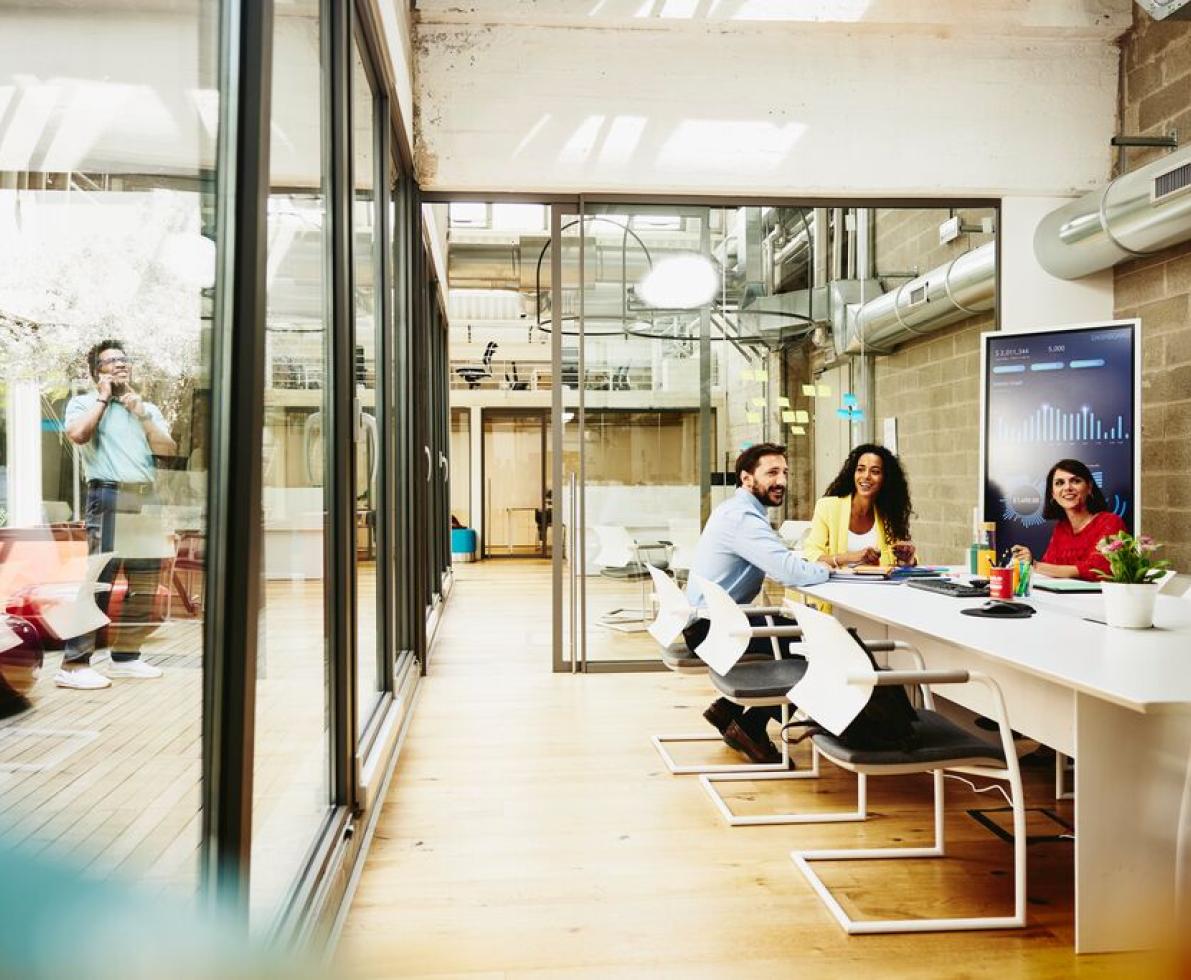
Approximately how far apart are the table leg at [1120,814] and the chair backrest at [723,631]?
1.25 m

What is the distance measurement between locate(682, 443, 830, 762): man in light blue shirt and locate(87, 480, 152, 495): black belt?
3087 millimetres

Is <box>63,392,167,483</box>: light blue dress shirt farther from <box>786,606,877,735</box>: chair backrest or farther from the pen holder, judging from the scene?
the pen holder

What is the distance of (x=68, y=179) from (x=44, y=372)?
0.22m

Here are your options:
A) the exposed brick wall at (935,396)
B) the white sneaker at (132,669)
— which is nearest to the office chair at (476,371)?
the exposed brick wall at (935,396)

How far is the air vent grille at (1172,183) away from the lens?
4220 mm

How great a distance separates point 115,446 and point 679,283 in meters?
5.19

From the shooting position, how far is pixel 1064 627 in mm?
3072

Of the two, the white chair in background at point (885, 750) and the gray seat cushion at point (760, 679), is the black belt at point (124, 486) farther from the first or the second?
the gray seat cushion at point (760, 679)

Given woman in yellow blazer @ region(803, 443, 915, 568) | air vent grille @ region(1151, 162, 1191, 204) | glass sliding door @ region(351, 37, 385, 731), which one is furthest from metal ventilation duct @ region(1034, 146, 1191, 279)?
glass sliding door @ region(351, 37, 385, 731)

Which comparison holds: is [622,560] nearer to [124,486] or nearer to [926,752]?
[926,752]

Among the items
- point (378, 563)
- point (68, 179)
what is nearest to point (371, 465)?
point (378, 563)

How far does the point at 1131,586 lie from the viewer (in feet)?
9.84

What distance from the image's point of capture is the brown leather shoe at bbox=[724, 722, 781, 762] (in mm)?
4027

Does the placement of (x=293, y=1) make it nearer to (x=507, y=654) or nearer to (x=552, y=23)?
(x=552, y=23)
